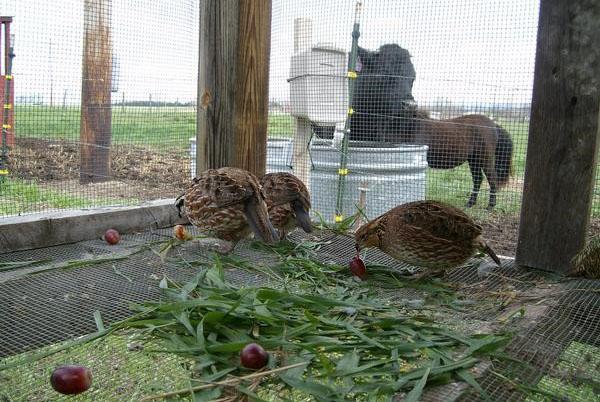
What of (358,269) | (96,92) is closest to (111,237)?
(358,269)

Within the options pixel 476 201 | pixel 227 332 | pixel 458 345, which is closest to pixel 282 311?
pixel 227 332

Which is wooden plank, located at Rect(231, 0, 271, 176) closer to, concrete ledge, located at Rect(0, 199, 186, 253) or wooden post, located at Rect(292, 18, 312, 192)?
concrete ledge, located at Rect(0, 199, 186, 253)

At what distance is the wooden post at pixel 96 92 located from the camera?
24.8 ft

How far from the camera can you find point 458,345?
2404 millimetres

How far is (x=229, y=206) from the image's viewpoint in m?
4.27

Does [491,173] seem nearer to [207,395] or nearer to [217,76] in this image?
[217,76]

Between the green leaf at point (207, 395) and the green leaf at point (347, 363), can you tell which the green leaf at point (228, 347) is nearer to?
the green leaf at point (207, 395)

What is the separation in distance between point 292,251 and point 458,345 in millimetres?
1932

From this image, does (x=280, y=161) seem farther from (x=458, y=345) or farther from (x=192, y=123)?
(x=458, y=345)

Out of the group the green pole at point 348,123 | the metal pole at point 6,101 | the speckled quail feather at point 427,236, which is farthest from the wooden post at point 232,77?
the metal pole at point 6,101

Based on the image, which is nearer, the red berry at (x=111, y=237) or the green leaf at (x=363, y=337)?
the green leaf at (x=363, y=337)

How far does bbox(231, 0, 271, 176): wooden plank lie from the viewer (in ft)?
15.1

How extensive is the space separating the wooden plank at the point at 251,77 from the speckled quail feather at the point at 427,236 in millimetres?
1368

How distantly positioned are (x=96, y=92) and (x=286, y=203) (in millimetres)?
5571
